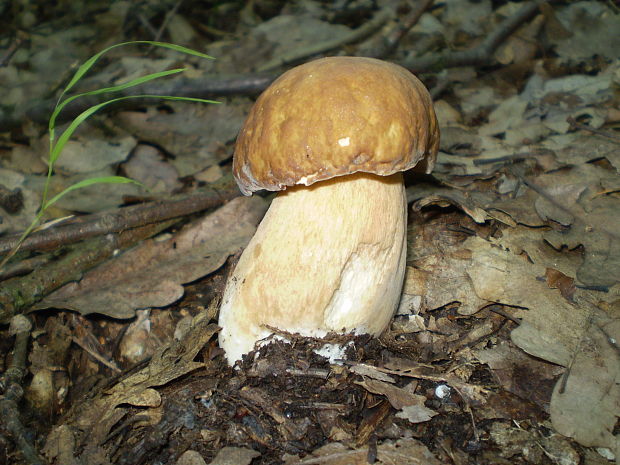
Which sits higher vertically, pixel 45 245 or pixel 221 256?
pixel 45 245

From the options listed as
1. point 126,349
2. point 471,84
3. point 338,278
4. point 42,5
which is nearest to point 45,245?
point 126,349

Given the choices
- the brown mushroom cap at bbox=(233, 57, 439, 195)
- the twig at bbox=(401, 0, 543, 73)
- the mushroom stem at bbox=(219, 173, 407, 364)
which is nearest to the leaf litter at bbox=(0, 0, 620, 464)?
the mushroom stem at bbox=(219, 173, 407, 364)

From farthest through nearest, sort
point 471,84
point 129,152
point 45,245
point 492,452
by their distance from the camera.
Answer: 1. point 471,84
2. point 129,152
3. point 45,245
4. point 492,452

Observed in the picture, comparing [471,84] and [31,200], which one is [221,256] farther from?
[471,84]

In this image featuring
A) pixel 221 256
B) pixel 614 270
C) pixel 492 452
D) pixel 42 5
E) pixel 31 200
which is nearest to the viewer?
pixel 492 452

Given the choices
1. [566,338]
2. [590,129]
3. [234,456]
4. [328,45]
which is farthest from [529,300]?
[328,45]

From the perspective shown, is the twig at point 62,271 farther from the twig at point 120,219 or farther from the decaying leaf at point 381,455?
the decaying leaf at point 381,455

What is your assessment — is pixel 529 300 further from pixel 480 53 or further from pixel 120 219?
pixel 480 53
